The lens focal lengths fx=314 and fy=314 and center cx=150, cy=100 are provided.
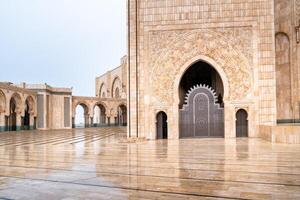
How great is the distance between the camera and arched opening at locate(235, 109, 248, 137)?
9402 millimetres

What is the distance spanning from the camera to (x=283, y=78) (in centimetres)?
1198

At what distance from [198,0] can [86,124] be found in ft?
49.9

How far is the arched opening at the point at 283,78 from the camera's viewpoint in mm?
11781

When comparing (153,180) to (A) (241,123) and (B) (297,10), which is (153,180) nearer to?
(A) (241,123)

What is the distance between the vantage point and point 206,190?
7.98 feet

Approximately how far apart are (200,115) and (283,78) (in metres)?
4.50

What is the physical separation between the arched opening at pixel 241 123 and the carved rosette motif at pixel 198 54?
555 millimetres

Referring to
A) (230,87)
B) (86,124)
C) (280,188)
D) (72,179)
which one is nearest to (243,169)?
(280,188)

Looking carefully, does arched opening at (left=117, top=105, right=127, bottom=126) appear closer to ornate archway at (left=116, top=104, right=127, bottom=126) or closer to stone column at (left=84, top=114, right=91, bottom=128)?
ornate archway at (left=116, top=104, right=127, bottom=126)

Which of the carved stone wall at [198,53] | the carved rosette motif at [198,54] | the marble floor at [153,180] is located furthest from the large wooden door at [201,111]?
the marble floor at [153,180]

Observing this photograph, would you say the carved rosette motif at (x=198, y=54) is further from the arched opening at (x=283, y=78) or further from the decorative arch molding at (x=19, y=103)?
the decorative arch molding at (x=19, y=103)


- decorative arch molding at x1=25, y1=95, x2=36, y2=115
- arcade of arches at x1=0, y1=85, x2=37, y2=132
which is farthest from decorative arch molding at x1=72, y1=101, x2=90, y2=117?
decorative arch molding at x1=25, y1=95, x2=36, y2=115

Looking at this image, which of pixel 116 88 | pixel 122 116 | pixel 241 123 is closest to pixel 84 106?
pixel 122 116

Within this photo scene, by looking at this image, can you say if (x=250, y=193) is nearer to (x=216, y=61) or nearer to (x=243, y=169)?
(x=243, y=169)
